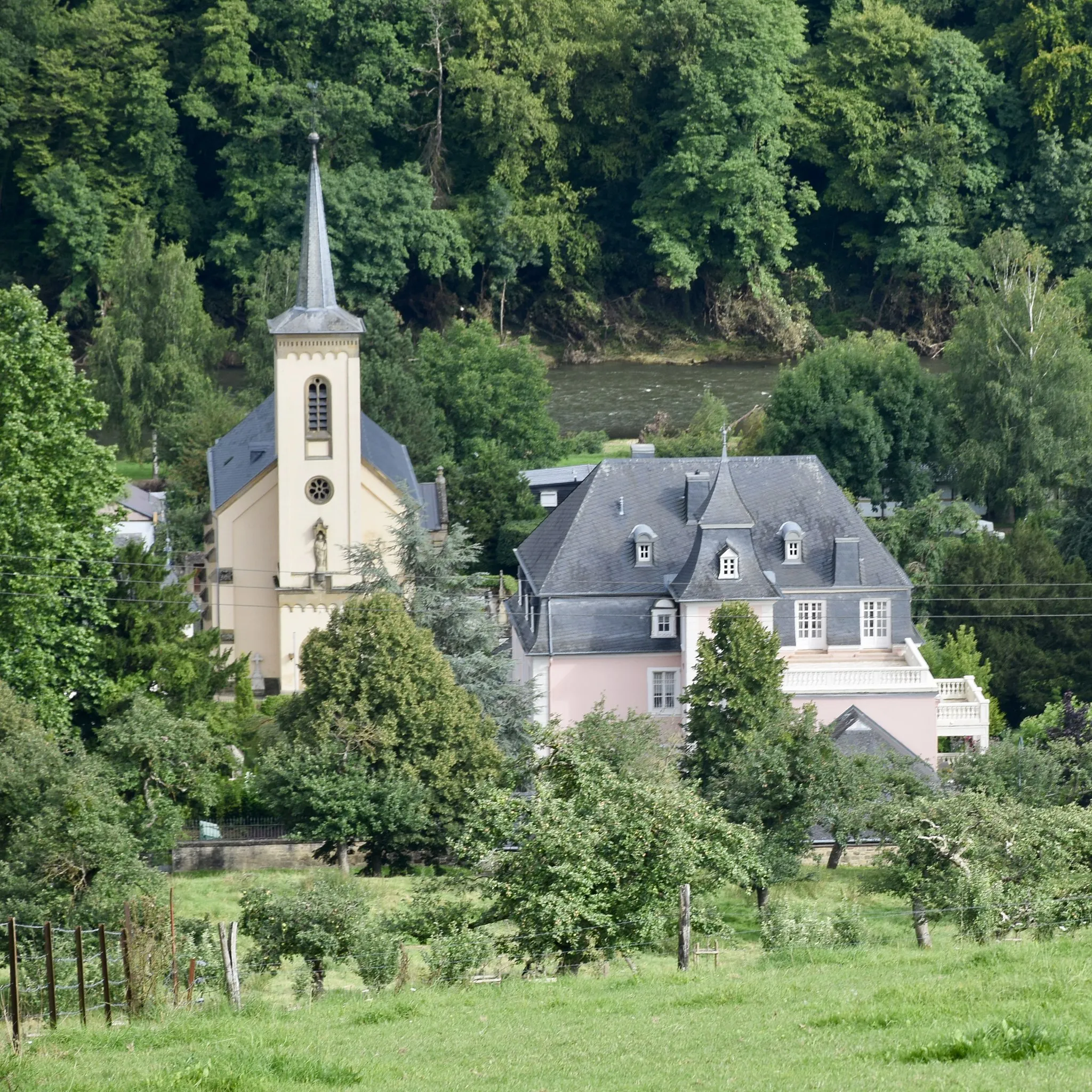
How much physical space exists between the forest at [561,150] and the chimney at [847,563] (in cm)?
4312

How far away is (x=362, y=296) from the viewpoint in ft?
308

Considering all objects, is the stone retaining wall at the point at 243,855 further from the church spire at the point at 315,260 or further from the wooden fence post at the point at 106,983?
the church spire at the point at 315,260

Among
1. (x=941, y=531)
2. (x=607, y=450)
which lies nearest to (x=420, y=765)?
(x=941, y=531)

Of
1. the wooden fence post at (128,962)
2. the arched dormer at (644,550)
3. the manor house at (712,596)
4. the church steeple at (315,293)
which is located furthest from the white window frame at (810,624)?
the wooden fence post at (128,962)

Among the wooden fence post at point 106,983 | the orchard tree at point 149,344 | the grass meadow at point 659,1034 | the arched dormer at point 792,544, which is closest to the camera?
the grass meadow at point 659,1034

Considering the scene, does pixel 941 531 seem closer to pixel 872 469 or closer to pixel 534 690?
pixel 872 469

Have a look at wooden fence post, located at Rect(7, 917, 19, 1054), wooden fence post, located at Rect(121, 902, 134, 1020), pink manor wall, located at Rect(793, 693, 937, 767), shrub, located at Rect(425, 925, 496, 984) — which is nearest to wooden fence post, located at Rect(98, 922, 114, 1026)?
wooden fence post, located at Rect(121, 902, 134, 1020)

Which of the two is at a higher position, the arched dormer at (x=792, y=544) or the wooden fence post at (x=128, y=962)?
the arched dormer at (x=792, y=544)

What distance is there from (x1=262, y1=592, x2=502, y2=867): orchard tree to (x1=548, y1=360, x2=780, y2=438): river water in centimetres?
3982

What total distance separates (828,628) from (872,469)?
1733cm

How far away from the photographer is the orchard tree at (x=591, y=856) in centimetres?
3183

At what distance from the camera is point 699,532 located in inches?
2060

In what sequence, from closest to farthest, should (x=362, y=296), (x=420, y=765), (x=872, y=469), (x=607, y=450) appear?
(x=420, y=765)
(x=872, y=469)
(x=607, y=450)
(x=362, y=296)

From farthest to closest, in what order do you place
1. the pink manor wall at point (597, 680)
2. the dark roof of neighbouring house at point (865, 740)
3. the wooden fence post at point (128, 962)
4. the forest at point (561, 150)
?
the forest at point (561, 150) → the pink manor wall at point (597, 680) → the dark roof of neighbouring house at point (865, 740) → the wooden fence post at point (128, 962)
